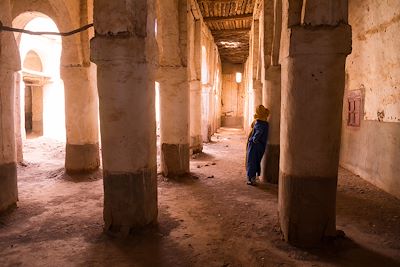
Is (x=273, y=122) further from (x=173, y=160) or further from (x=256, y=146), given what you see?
(x=173, y=160)

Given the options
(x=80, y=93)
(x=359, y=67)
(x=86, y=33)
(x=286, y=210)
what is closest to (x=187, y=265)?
(x=286, y=210)

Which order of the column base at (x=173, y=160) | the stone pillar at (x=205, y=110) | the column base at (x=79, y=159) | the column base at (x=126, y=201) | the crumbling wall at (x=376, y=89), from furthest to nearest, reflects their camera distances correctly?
1. the stone pillar at (x=205, y=110)
2. the column base at (x=79, y=159)
3. the column base at (x=173, y=160)
4. the crumbling wall at (x=376, y=89)
5. the column base at (x=126, y=201)

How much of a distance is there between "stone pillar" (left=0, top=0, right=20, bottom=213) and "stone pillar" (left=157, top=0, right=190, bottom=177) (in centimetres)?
344

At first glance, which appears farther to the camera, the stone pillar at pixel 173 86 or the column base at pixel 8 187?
the stone pillar at pixel 173 86

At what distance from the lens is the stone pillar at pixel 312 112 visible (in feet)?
12.2

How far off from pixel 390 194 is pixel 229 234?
13.3ft

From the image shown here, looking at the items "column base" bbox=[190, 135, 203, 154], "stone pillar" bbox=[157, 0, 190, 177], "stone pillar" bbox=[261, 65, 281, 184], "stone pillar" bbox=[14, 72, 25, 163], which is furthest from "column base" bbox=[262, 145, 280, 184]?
"stone pillar" bbox=[14, 72, 25, 163]

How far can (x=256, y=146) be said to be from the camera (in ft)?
23.1

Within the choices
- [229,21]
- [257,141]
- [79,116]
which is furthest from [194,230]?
[229,21]

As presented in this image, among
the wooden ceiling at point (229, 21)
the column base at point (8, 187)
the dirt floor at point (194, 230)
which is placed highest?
the wooden ceiling at point (229, 21)

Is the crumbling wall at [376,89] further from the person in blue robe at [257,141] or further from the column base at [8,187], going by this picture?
the column base at [8,187]

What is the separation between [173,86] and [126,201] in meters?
4.20

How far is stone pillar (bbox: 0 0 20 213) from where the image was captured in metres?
5.07

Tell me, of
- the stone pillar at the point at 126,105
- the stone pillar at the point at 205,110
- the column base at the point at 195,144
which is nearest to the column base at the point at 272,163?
the stone pillar at the point at 126,105
